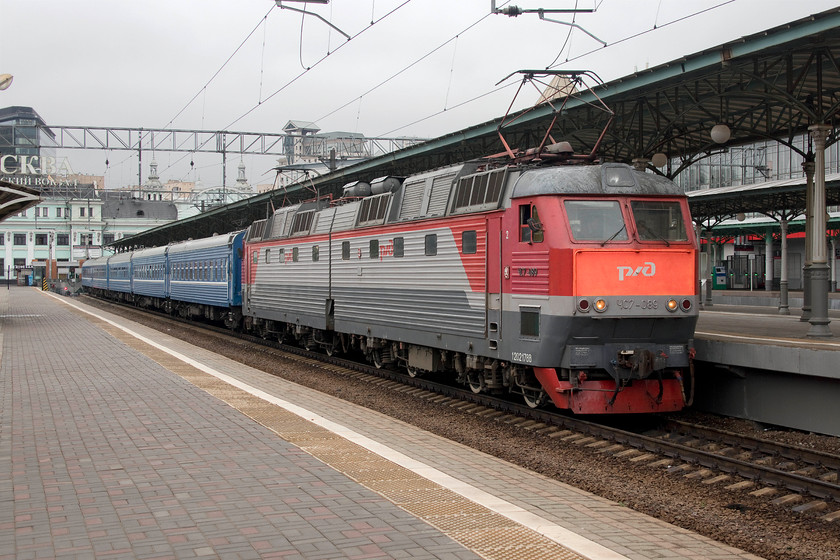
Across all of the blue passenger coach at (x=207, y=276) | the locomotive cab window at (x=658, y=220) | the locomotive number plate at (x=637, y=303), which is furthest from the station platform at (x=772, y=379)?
the blue passenger coach at (x=207, y=276)

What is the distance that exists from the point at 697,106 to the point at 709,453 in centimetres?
1023

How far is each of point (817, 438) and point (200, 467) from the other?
8396 mm

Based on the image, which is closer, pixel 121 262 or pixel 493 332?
pixel 493 332

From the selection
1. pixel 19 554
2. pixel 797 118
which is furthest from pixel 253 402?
pixel 797 118

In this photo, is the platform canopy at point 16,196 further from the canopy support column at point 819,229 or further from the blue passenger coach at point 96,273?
the blue passenger coach at point 96,273

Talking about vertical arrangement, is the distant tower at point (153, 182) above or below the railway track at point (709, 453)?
above

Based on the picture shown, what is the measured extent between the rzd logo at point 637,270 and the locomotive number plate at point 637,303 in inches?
12.3

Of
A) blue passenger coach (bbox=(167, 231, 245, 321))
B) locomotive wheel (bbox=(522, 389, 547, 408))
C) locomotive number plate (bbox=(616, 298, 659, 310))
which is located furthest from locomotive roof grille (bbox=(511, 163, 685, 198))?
blue passenger coach (bbox=(167, 231, 245, 321))

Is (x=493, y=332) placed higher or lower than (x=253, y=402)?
higher

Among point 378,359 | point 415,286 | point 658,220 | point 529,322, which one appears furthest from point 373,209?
point 658,220

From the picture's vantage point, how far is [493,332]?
507 inches

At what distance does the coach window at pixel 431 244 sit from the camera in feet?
48.0

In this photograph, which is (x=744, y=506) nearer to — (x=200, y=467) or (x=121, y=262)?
(x=200, y=467)

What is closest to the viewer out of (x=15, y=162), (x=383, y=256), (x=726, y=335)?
(x=726, y=335)
